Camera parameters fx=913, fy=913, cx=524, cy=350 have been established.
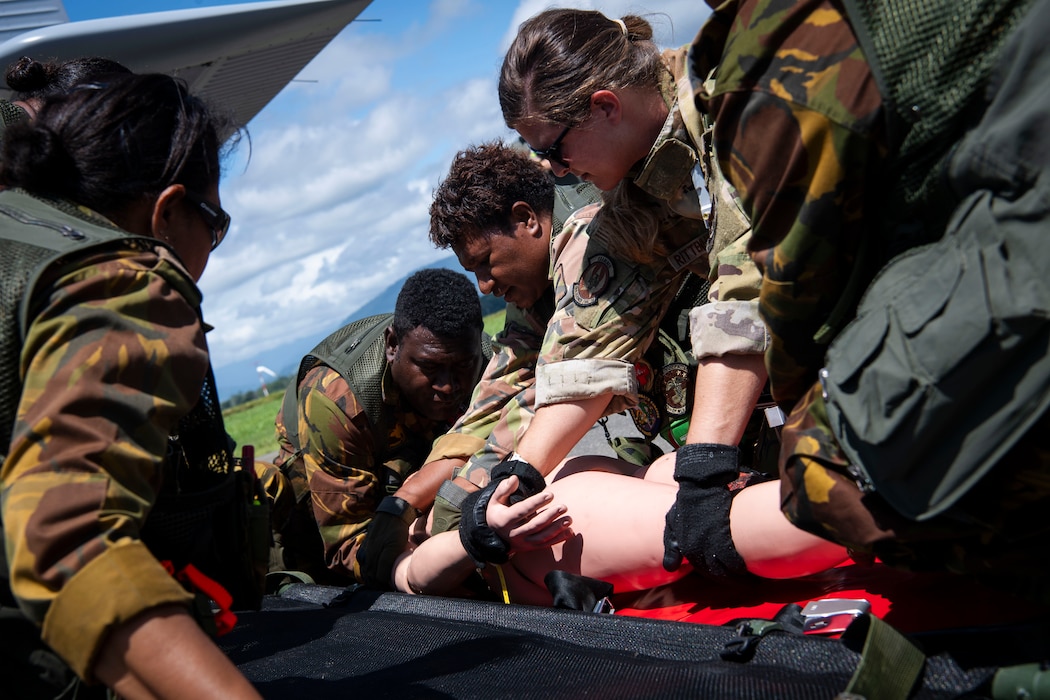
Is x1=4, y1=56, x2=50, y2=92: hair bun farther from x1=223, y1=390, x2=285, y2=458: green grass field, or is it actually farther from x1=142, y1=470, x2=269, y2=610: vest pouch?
x1=223, y1=390, x2=285, y2=458: green grass field

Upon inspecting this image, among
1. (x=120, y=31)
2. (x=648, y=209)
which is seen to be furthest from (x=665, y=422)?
(x=120, y=31)

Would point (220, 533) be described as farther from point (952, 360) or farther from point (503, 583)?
point (952, 360)

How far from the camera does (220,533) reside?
5.13 ft

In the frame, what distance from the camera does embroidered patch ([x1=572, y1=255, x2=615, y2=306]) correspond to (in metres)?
2.48

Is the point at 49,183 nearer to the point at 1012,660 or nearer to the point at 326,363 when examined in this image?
the point at 1012,660

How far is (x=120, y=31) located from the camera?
898 cm

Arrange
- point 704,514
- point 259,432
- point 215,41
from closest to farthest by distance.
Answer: point 704,514
point 215,41
point 259,432

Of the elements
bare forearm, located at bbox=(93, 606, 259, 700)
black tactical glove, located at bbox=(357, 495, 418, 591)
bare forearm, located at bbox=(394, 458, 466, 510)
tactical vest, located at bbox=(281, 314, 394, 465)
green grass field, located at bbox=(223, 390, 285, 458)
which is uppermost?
bare forearm, located at bbox=(93, 606, 259, 700)

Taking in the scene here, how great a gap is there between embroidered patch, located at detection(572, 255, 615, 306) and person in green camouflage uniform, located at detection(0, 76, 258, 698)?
130 cm

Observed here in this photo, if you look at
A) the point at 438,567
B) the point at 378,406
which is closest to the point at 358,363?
the point at 378,406

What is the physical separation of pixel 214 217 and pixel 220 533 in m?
0.54

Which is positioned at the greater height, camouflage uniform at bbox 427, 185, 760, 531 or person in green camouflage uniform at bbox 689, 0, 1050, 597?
person in green camouflage uniform at bbox 689, 0, 1050, 597

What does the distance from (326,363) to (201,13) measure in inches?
317

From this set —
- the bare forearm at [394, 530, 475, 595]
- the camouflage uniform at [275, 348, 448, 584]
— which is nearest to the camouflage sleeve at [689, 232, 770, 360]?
the bare forearm at [394, 530, 475, 595]
